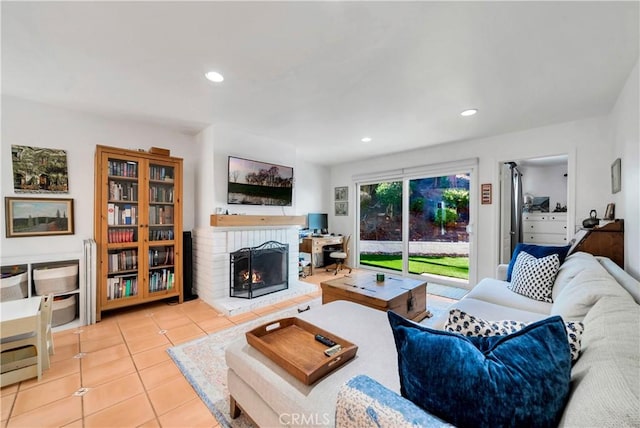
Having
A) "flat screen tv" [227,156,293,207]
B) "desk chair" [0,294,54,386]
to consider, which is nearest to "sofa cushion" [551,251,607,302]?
"flat screen tv" [227,156,293,207]

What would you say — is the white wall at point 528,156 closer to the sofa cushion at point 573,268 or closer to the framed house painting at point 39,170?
the sofa cushion at point 573,268

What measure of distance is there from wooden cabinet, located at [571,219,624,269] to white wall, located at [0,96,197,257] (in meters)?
4.91

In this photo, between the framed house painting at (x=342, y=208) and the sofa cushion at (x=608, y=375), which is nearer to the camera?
the sofa cushion at (x=608, y=375)

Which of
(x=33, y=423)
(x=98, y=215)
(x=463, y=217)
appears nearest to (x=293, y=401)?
(x=33, y=423)

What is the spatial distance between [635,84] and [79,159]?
5300mm

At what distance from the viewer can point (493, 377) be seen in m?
0.66

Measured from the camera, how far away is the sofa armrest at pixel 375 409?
0.69 m

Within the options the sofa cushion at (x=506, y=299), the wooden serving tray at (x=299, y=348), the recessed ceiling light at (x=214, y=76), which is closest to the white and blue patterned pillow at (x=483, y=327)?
the wooden serving tray at (x=299, y=348)

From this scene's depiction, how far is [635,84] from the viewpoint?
6.53 ft

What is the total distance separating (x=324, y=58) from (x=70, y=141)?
3037 mm

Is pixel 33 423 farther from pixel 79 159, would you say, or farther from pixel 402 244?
pixel 402 244

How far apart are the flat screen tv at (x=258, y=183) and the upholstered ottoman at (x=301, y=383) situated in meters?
2.36

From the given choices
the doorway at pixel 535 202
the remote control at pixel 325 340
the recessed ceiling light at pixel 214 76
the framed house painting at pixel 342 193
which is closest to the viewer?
the remote control at pixel 325 340

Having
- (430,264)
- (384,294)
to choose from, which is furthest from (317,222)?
(384,294)
